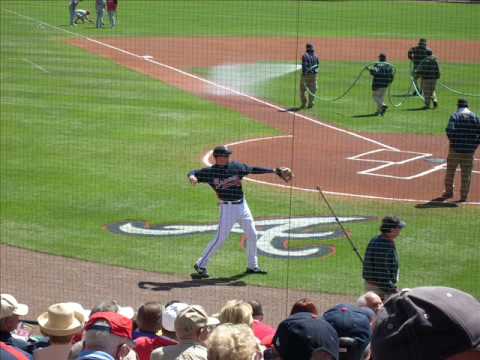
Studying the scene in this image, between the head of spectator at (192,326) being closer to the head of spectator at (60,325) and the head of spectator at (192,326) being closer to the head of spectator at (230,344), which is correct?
the head of spectator at (60,325)

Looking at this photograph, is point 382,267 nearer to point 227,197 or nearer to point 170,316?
point 227,197

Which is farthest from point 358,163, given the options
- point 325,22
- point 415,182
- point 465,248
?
point 325,22

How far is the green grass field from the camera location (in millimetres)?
12938

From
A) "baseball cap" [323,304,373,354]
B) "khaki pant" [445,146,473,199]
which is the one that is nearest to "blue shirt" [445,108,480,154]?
"khaki pant" [445,146,473,199]

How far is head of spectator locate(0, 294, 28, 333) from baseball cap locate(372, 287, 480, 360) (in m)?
4.43

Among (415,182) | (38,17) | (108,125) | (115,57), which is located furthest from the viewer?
(38,17)

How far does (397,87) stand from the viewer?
2798 centimetres

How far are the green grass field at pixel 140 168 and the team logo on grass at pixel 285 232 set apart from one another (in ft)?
0.73

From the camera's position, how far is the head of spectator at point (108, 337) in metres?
5.32

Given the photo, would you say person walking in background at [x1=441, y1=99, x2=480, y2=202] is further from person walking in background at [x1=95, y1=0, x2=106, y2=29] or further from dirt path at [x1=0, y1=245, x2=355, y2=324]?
person walking in background at [x1=95, y1=0, x2=106, y2=29]

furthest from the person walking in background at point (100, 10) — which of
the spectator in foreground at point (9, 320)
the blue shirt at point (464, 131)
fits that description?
the spectator in foreground at point (9, 320)

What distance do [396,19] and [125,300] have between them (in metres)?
33.6

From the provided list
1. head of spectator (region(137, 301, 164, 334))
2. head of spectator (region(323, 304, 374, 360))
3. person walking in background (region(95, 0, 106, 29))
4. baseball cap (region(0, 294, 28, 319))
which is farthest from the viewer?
person walking in background (region(95, 0, 106, 29))

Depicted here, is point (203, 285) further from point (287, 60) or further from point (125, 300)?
point (287, 60)
